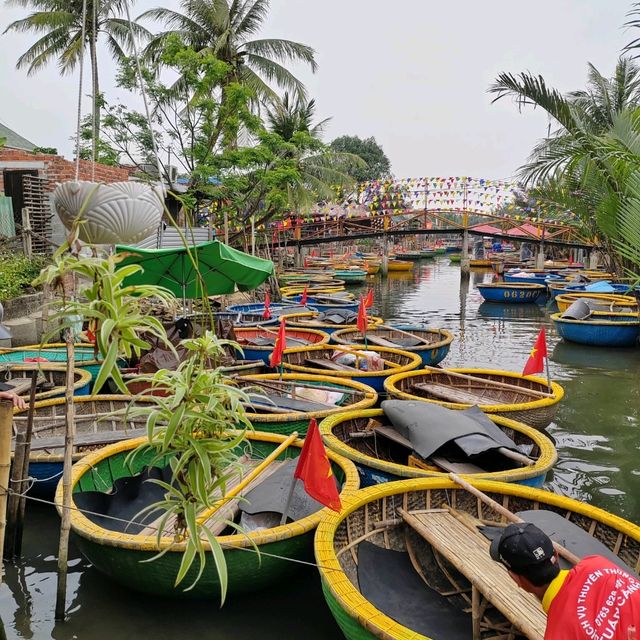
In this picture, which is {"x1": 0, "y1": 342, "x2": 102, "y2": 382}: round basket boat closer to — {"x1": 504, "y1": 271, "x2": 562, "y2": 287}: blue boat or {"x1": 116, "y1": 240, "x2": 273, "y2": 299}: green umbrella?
{"x1": 116, "y1": 240, "x2": 273, "y2": 299}: green umbrella

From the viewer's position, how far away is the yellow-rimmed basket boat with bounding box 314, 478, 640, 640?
3.32 m

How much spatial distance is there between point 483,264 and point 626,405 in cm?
3668

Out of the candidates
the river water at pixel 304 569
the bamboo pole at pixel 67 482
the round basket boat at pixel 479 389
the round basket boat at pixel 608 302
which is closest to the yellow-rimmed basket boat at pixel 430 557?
the river water at pixel 304 569

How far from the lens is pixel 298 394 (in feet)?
25.2

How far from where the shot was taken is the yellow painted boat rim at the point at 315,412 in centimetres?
614

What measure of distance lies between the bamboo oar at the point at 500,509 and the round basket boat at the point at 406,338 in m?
6.17

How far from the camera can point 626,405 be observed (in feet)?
34.4

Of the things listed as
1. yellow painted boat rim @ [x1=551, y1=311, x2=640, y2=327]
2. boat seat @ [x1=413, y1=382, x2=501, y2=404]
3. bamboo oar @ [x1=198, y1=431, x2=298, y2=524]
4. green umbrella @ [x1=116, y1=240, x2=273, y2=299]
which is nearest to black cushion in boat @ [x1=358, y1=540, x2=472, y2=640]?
bamboo oar @ [x1=198, y1=431, x2=298, y2=524]

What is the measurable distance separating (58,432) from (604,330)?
13.1 m

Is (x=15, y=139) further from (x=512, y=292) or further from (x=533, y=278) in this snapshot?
(x=533, y=278)

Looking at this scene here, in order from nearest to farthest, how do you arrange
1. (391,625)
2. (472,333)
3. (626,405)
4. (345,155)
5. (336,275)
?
(391,625)
(626,405)
(472,333)
(345,155)
(336,275)

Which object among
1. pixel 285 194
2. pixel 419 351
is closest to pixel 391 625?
pixel 419 351

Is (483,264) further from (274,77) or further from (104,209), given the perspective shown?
(104,209)

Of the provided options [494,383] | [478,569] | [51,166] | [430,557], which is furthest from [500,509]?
[51,166]
